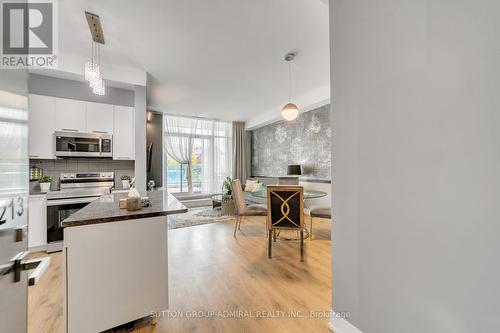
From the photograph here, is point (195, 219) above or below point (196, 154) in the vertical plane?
below

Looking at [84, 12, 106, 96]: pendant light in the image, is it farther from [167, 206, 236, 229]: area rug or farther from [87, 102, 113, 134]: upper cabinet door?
[167, 206, 236, 229]: area rug

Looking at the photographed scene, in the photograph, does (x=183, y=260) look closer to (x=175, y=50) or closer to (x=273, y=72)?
(x=175, y=50)

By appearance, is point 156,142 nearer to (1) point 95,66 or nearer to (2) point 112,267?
(1) point 95,66

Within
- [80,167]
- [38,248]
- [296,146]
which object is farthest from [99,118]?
[296,146]

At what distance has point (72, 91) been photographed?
321 centimetres

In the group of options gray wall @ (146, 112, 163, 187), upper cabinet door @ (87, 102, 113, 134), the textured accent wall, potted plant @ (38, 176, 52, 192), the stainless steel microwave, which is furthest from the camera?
gray wall @ (146, 112, 163, 187)

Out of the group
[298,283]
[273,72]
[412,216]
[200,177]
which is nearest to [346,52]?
[412,216]

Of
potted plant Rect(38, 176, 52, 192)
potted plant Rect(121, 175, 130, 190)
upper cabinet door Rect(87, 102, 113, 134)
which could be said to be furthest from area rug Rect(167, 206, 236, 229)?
upper cabinet door Rect(87, 102, 113, 134)

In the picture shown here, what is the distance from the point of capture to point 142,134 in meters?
3.37

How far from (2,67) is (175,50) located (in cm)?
257

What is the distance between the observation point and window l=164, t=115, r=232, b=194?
611 cm

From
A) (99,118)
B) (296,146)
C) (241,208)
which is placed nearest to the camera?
(99,118)

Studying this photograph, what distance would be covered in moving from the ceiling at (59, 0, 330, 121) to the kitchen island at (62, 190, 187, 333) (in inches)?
78.7

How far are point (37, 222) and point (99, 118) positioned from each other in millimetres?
1701
